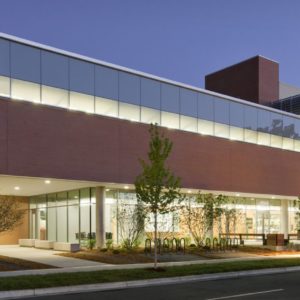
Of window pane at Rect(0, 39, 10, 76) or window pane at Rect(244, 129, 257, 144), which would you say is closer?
window pane at Rect(0, 39, 10, 76)

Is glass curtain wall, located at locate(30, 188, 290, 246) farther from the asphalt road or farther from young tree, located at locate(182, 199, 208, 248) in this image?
the asphalt road

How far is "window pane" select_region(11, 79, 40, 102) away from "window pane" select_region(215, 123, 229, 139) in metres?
14.1

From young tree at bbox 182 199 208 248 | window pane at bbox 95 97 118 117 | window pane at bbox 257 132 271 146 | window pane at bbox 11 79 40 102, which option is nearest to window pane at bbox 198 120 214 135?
young tree at bbox 182 199 208 248

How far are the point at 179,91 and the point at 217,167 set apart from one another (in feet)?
19.2

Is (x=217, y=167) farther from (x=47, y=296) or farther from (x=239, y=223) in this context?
(x=47, y=296)

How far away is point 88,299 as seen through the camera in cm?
1366

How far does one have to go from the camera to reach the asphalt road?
13.8 metres

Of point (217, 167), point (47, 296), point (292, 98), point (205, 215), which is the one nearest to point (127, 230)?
point (205, 215)

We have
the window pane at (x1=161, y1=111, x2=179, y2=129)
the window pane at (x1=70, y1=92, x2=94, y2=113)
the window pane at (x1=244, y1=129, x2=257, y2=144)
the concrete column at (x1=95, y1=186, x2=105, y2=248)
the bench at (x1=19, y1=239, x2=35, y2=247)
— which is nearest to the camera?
the window pane at (x1=70, y1=92, x2=94, y2=113)

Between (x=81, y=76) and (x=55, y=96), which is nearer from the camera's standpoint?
(x=55, y=96)

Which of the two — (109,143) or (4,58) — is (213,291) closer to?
(109,143)

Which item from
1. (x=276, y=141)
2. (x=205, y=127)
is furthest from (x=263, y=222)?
(x=205, y=127)

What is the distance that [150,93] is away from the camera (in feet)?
103

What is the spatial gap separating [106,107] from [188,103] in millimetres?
6851
